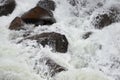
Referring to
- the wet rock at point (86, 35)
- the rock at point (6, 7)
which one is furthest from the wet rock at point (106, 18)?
the rock at point (6, 7)

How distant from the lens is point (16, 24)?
27.0 ft

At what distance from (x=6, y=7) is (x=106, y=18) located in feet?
9.25

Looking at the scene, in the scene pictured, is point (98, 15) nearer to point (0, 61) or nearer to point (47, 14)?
point (47, 14)

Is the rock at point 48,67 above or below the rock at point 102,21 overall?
below

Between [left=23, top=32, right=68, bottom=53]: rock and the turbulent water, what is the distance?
0.12 meters

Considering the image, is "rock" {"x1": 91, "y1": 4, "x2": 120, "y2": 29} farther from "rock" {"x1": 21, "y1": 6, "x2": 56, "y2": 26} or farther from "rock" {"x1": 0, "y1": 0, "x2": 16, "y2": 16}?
"rock" {"x1": 0, "y1": 0, "x2": 16, "y2": 16}

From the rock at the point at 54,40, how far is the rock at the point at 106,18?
130cm

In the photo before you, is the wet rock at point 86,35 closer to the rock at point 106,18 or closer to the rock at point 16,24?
the rock at point 106,18

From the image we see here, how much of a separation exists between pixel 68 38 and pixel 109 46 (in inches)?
39.9

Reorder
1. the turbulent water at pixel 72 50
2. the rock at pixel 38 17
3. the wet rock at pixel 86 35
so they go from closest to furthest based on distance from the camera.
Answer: the turbulent water at pixel 72 50
the wet rock at pixel 86 35
the rock at pixel 38 17

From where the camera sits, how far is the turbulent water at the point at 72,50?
6082 mm

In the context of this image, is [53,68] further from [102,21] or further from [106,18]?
[106,18]

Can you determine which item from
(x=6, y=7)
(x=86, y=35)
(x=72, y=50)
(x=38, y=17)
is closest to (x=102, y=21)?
(x=86, y=35)

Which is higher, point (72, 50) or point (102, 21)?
point (102, 21)
